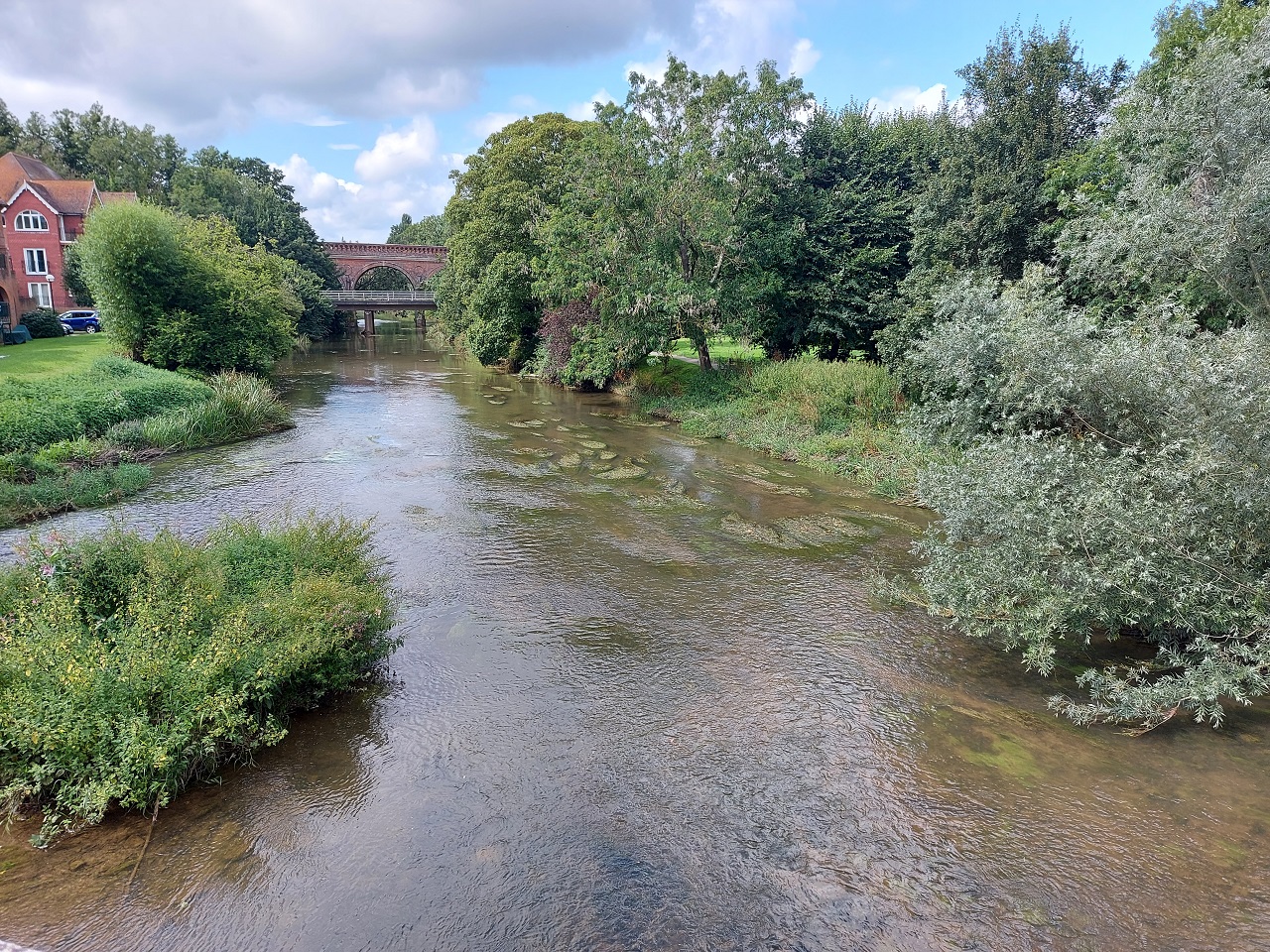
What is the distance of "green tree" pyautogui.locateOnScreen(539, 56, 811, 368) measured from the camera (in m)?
23.4

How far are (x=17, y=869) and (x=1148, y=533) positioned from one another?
10.6m

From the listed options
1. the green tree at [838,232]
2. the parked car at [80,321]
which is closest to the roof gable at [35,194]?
the parked car at [80,321]

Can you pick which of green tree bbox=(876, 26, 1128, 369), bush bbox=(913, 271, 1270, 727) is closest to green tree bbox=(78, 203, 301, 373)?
green tree bbox=(876, 26, 1128, 369)

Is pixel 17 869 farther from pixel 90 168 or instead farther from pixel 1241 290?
pixel 90 168

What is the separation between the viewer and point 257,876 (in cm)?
545

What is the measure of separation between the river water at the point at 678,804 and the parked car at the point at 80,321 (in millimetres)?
34706

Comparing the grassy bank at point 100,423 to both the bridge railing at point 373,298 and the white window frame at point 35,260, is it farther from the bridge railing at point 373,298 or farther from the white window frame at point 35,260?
the bridge railing at point 373,298

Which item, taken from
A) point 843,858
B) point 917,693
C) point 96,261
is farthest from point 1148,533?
point 96,261

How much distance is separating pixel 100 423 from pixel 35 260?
41915mm

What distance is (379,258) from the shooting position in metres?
66.3

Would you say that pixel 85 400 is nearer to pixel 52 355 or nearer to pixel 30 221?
pixel 52 355

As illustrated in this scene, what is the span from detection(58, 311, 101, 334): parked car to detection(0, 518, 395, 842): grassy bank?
39843 millimetres

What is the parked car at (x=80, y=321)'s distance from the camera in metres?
38.7

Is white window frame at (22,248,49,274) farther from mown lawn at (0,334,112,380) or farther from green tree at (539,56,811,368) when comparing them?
green tree at (539,56,811,368)
